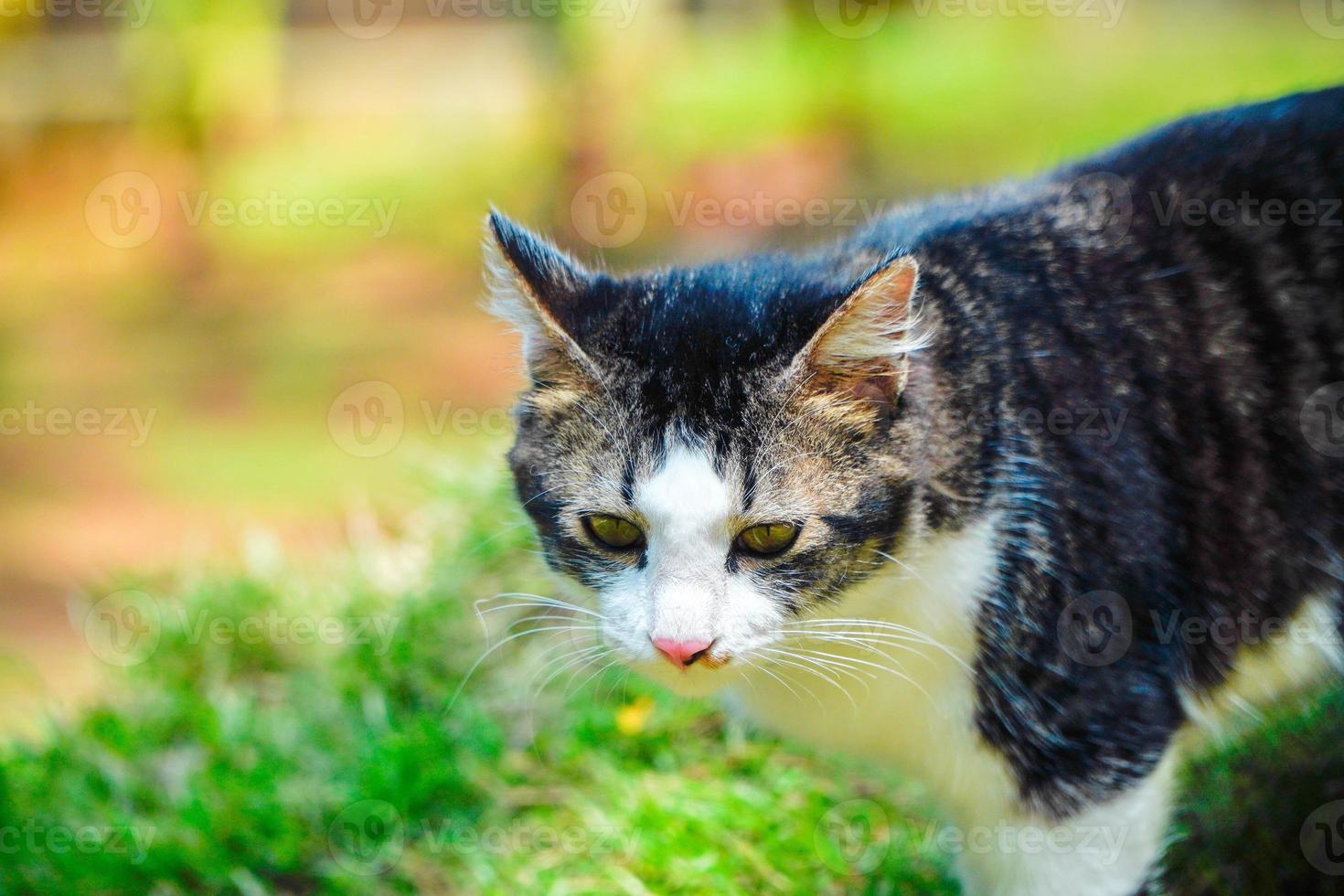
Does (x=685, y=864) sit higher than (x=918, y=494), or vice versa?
(x=918, y=494)

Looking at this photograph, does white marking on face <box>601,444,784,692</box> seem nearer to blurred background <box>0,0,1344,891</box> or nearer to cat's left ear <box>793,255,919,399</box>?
cat's left ear <box>793,255,919,399</box>

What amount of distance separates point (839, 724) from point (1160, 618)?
0.70m

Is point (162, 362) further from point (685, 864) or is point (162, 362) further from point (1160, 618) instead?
point (1160, 618)

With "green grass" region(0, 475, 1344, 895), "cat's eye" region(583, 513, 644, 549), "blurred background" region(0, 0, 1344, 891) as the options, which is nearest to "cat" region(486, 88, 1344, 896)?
"cat's eye" region(583, 513, 644, 549)

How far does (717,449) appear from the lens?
227 cm

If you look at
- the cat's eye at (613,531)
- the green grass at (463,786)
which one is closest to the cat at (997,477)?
the cat's eye at (613,531)

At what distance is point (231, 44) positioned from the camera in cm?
901

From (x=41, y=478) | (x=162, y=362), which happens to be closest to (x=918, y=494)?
(x=41, y=478)

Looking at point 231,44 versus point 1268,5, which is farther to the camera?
point 1268,5

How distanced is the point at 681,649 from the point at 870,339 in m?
0.68

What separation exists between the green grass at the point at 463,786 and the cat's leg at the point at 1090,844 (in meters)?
0.37

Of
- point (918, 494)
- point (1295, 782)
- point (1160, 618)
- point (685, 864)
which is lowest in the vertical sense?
point (685, 864)

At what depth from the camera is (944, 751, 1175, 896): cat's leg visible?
2.42m

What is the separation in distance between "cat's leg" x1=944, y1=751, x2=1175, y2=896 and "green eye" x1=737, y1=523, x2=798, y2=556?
0.78 meters
